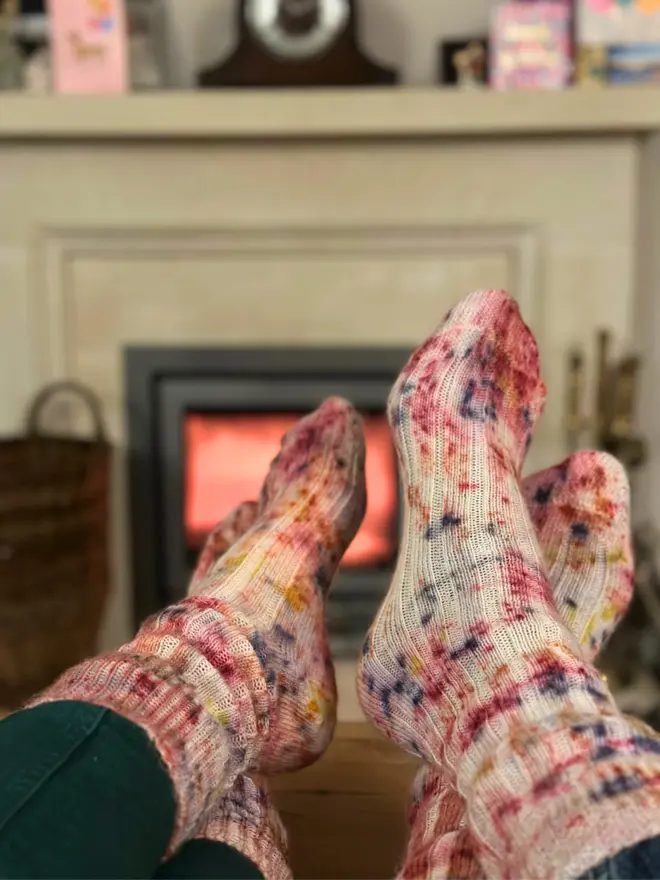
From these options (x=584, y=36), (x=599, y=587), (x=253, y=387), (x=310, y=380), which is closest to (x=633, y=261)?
(x=584, y=36)

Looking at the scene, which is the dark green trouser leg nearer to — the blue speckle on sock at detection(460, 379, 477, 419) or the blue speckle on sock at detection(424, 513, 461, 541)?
the blue speckle on sock at detection(424, 513, 461, 541)

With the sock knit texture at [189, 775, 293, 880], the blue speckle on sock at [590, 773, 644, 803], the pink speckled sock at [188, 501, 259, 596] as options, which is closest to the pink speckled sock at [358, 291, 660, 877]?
the blue speckle on sock at [590, 773, 644, 803]

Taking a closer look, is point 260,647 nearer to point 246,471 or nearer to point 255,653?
point 255,653

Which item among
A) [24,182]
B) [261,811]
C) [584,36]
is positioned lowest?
[261,811]

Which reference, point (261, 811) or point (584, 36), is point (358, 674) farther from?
point (584, 36)

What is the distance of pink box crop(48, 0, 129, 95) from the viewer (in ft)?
5.01

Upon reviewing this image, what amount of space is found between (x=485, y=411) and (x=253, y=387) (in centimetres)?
102

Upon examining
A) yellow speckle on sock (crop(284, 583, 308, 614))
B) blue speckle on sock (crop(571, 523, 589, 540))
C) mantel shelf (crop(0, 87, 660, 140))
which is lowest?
yellow speckle on sock (crop(284, 583, 308, 614))

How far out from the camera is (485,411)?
2.40ft

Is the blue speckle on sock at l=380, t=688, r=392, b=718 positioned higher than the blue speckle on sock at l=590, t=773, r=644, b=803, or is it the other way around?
the blue speckle on sock at l=590, t=773, r=644, b=803

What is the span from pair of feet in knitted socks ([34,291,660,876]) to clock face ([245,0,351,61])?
950mm

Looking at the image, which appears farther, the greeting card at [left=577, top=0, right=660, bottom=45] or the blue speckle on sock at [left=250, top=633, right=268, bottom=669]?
the greeting card at [left=577, top=0, right=660, bottom=45]

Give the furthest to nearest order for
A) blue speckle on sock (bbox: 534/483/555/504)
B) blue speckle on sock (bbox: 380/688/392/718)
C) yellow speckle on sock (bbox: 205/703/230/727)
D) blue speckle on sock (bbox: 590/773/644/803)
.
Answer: blue speckle on sock (bbox: 534/483/555/504) < blue speckle on sock (bbox: 380/688/392/718) < yellow speckle on sock (bbox: 205/703/230/727) < blue speckle on sock (bbox: 590/773/644/803)

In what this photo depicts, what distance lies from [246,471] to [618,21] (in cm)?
107
